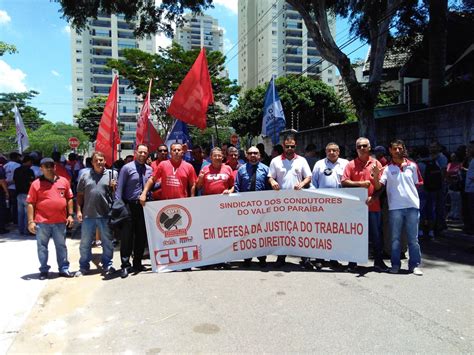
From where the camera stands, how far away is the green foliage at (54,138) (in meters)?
54.0

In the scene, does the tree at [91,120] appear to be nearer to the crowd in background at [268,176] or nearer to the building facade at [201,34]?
the crowd in background at [268,176]

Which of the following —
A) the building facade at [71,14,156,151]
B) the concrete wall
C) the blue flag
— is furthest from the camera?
the building facade at [71,14,156,151]

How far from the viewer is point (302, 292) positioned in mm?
4992

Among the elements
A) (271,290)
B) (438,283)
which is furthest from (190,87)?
(438,283)

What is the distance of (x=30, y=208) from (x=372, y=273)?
16.2 feet

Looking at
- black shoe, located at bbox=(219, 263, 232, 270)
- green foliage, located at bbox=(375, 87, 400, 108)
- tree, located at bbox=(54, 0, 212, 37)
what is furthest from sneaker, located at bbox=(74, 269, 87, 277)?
green foliage, located at bbox=(375, 87, 400, 108)

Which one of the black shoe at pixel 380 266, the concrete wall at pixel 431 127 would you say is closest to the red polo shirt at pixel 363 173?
the black shoe at pixel 380 266

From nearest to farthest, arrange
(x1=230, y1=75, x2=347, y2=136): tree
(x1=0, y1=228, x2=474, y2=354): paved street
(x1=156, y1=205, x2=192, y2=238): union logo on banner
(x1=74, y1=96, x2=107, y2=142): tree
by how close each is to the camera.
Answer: (x1=0, y1=228, x2=474, y2=354): paved street → (x1=156, y1=205, x2=192, y2=238): union logo on banner → (x1=230, y1=75, x2=347, y2=136): tree → (x1=74, y1=96, x2=107, y2=142): tree

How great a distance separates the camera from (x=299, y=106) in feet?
127

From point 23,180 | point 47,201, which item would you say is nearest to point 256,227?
point 47,201

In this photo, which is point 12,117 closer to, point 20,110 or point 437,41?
point 20,110

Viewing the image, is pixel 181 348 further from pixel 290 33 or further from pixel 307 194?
pixel 290 33

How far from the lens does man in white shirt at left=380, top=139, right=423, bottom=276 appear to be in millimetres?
5719

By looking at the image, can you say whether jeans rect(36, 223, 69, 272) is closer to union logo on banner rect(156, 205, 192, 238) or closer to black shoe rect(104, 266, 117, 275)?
black shoe rect(104, 266, 117, 275)
